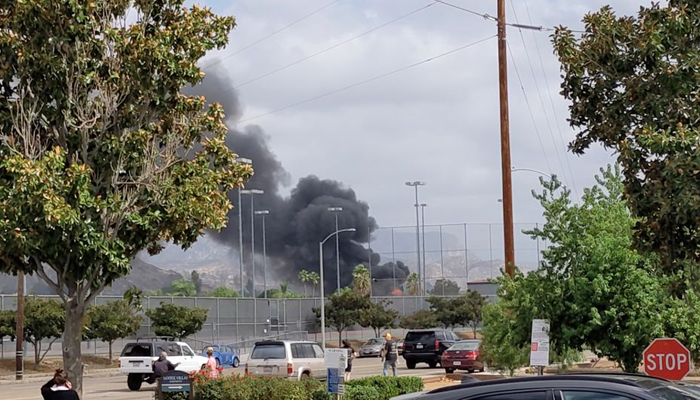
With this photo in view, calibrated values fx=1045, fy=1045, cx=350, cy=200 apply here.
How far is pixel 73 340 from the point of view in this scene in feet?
59.0

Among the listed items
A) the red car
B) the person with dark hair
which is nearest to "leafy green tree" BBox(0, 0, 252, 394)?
the person with dark hair

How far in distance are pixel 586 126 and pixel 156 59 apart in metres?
7.29

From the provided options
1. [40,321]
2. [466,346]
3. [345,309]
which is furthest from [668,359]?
[345,309]

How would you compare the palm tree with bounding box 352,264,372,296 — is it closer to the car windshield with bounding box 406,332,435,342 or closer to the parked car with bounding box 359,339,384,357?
the parked car with bounding box 359,339,384,357

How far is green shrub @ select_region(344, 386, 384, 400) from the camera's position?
22452 mm

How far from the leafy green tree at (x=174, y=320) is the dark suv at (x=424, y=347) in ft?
59.2

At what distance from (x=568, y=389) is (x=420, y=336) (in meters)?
41.6

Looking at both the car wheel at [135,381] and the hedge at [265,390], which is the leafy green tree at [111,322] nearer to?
the car wheel at [135,381]

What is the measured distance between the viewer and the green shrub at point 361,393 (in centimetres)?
2245

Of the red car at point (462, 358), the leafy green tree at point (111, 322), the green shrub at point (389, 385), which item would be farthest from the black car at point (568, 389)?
the leafy green tree at point (111, 322)

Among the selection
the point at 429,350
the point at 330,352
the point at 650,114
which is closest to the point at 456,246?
the point at 429,350

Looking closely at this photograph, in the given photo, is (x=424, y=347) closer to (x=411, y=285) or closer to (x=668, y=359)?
(x=668, y=359)

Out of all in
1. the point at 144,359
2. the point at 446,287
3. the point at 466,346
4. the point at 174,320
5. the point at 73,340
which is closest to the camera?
the point at 73,340

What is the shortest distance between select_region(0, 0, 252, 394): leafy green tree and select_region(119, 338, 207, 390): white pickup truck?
18938mm
